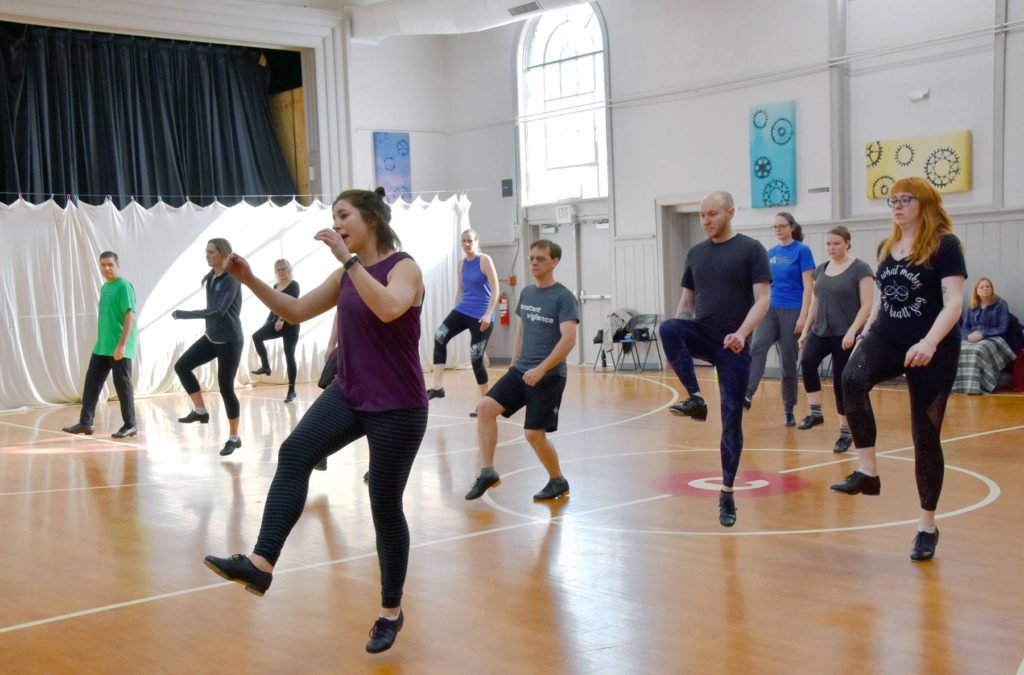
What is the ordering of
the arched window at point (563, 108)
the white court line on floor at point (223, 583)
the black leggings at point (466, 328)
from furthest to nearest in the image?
the arched window at point (563, 108) → the black leggings at point (466, 328) → the white court line on floor at point (223, 583)

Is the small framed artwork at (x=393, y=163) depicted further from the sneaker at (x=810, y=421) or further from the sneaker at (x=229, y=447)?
the sneaker at (x=810, y=421)

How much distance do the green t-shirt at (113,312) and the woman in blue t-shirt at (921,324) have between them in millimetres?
7529

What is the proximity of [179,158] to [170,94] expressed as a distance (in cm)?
108

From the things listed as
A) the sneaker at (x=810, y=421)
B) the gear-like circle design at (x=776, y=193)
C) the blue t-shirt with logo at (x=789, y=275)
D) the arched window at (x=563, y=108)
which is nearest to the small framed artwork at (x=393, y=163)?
the arched window at (x=563, y=108)

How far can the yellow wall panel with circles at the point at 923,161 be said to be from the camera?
43.2ft

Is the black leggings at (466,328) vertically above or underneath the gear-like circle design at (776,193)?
underneath

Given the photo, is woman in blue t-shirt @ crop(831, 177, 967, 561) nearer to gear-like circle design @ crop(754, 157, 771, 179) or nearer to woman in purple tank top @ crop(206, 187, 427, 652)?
woman in purple tank top @ crop(206, 187, 427, 652)

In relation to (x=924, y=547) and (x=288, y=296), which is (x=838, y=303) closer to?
(x=924, y=547)

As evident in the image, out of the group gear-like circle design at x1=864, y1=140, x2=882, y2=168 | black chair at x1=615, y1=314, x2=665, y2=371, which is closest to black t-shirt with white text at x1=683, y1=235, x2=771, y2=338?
gear-like circle design at x1=864, y1=140, x2=882, y2=168

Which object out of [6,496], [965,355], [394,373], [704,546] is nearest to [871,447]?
[704,546]

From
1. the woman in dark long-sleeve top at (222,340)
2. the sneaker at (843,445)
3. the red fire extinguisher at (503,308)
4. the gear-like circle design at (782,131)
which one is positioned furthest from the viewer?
the red fire extinguisher at (503,308)

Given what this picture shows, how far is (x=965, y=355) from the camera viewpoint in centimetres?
1227

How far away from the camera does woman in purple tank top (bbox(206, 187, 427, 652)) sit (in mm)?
3836

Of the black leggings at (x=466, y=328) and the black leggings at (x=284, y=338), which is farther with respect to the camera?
the black leggings at (x=284, y=338)
